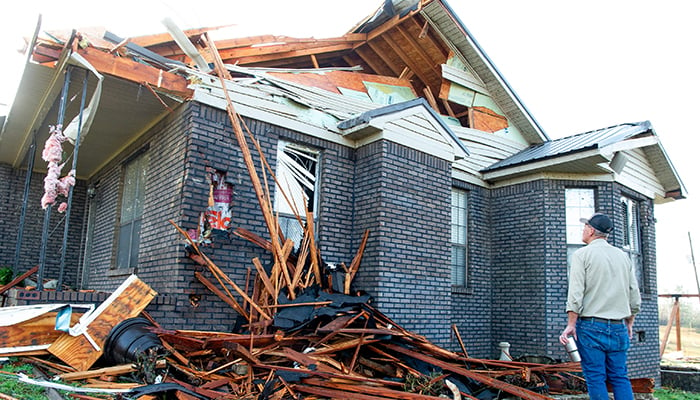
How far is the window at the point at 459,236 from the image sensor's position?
9.99 m

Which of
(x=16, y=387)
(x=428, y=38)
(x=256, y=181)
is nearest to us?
(x=16, y=387)

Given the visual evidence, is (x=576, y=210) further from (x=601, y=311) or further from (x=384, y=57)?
(x=601, y=311)

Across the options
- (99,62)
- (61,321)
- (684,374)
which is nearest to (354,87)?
(99,62)

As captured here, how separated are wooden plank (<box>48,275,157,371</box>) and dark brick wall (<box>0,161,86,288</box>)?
5.19 metres

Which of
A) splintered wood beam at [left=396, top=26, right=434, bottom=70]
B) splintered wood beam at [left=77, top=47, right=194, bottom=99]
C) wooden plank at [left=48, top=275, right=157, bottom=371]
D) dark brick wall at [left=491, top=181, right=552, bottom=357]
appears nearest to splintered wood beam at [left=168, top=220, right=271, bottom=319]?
wooden plank at [left=48, top=275, right=157, bottom=371]

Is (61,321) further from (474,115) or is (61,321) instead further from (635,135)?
(635,135)

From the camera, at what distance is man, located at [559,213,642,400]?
14.4ft

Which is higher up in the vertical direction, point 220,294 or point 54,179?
point 54,179

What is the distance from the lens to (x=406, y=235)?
786cm

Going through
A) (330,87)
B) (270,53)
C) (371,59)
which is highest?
(371,59)

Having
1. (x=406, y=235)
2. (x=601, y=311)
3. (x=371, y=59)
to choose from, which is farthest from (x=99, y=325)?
(x=371, y=59)

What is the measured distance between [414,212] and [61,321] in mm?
4833

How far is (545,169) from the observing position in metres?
9.80

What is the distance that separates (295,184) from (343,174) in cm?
80
